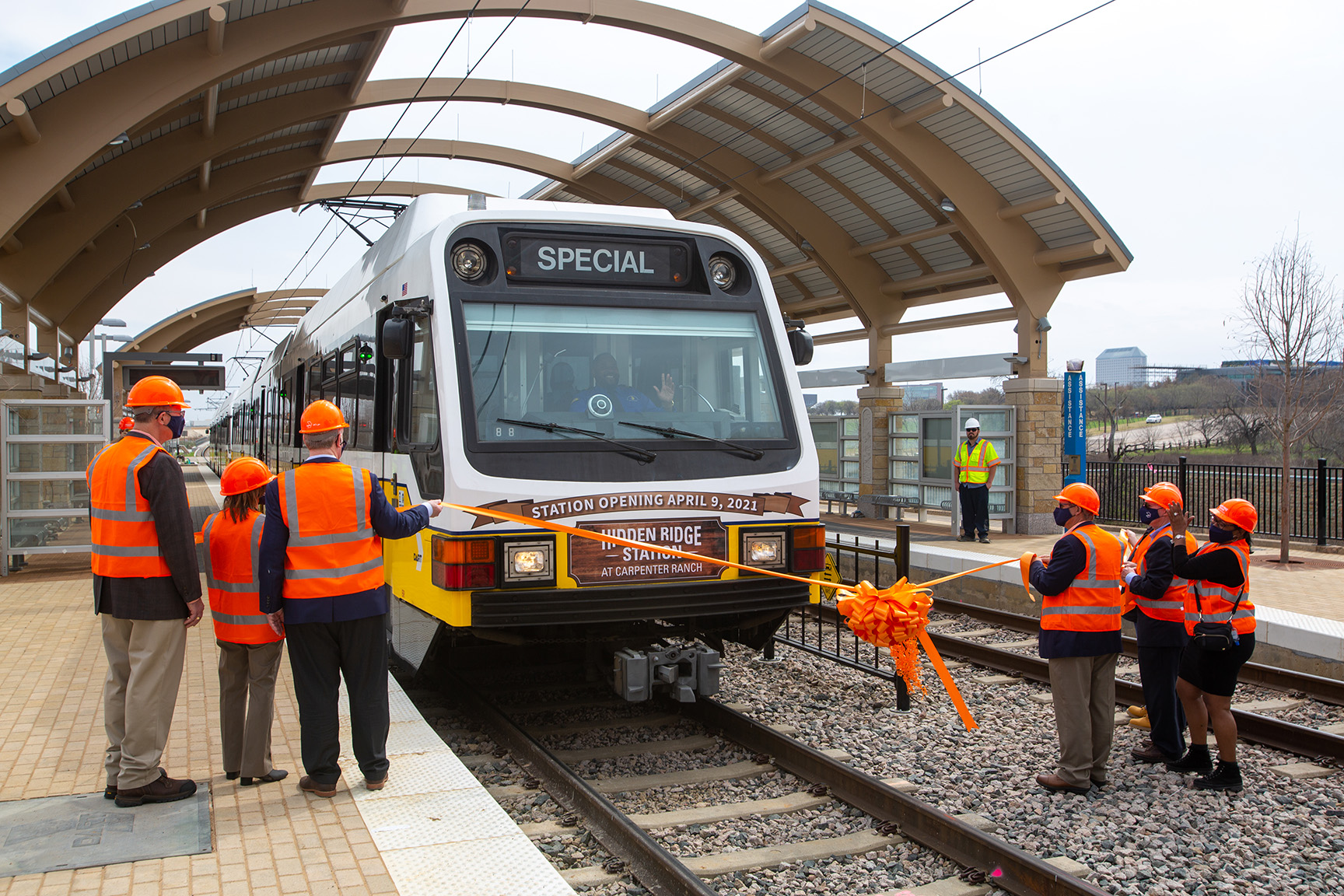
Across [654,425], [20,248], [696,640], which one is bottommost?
[696,640]

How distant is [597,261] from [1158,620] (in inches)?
158

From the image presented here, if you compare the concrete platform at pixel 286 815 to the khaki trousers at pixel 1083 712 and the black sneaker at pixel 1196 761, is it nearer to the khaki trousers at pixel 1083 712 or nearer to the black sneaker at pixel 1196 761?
the khaki trousers at pixel 1083 712

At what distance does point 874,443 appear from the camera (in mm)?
20438

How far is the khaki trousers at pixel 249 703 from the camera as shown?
469cm

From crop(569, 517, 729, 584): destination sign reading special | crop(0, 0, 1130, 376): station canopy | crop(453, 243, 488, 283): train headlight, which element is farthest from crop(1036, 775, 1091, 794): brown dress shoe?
crop(0, 0, 1130, 376): station canopy

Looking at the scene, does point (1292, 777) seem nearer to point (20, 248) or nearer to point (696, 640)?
point (696, 640)

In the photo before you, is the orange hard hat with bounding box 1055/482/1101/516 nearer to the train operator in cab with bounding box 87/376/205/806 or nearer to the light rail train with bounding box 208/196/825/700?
the light rail train with bounding box 208/196/825/700

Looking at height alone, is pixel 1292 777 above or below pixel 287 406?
below

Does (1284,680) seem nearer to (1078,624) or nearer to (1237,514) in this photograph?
(1237,514)

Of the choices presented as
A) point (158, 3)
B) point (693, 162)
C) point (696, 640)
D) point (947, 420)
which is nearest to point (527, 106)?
point (693, 162)

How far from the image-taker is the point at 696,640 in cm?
630

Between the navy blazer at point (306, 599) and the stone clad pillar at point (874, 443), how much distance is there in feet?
53.6

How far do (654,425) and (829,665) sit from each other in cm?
377

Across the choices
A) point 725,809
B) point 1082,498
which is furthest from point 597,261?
point 725,809
